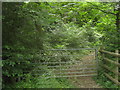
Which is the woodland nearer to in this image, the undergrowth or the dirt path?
the undergrowth

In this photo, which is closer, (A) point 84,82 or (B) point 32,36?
(B) point 32,36

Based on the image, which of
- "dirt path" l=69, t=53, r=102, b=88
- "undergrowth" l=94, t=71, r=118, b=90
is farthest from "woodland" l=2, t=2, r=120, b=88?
"dirt path" l=69, t=53, r=102, b=88

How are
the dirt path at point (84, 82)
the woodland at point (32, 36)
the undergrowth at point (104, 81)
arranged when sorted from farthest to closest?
the dirt path at point (84, 82) < the undergrowth at point (104, 81) < the woodland at point (32, 36)

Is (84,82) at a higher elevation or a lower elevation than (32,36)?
lower

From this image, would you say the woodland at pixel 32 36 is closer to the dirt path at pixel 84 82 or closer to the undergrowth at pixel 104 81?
the undergrowth at pixel 104 81

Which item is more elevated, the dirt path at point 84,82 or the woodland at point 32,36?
the woodland at point 32,36

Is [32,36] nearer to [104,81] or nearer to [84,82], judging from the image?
[84,82]

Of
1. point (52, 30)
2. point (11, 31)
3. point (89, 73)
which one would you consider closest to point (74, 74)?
point (89, 73)

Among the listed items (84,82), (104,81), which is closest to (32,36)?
(84,82)

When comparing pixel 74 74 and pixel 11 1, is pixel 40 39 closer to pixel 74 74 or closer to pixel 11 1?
pixel 11 1

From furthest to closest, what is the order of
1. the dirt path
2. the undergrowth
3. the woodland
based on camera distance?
the dirt path → the undergrowth → the woodland

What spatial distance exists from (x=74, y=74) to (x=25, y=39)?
8.96 feet

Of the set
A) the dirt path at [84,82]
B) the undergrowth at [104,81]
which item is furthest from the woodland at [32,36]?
the dirt path at [84,82]

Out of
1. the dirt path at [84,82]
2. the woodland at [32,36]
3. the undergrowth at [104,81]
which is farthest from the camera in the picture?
the dirt path at [84,82]
